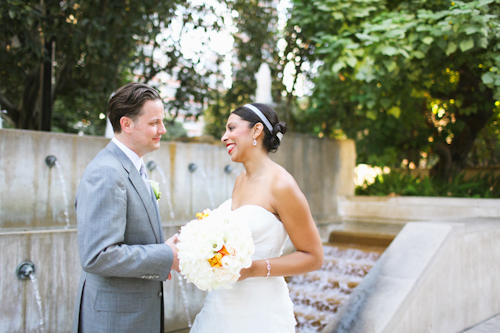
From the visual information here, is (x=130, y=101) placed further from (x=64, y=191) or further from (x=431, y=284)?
(x=64, y=191)

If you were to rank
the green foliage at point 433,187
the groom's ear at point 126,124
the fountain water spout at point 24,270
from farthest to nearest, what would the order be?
the green foliage at point 433,187, the fountain water spout at point 24,270, the groom's ear at point 126,124

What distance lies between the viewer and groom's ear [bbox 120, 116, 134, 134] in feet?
7.77

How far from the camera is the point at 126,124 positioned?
238 cm

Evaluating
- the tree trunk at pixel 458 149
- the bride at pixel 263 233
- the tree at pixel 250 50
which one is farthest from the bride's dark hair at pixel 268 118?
the tree trunk at pixel 458 149

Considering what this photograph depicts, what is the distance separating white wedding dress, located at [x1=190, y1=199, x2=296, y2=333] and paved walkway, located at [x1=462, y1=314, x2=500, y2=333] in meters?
3.46

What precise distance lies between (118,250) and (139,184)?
0.42 meters

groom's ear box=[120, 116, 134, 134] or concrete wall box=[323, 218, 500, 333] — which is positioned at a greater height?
groom's ear box=[120, 116, 134, 134]

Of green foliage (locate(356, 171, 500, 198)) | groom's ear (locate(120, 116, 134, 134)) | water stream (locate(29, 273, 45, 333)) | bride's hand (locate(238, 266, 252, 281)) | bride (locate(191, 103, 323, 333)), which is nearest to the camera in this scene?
bride's hand (locate(238, 266, 252, 281))

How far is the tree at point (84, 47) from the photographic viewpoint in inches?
248

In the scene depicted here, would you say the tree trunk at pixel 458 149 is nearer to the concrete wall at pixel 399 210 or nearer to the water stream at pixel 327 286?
the concrete wall at pixel 399 210

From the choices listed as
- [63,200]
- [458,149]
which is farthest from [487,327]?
[458,149]

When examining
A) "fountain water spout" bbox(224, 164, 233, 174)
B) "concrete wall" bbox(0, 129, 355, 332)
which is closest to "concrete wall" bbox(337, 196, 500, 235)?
"concrete wall" bbox(0, 129, 355, 332)

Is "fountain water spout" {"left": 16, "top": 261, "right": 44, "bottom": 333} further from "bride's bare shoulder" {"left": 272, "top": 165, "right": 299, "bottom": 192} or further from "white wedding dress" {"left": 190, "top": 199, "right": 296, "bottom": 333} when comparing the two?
"bride's bare shoulder" {"left": 272, "top": 165, "right": 299, "bottom": 192}

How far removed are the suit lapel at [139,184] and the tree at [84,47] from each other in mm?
4254
